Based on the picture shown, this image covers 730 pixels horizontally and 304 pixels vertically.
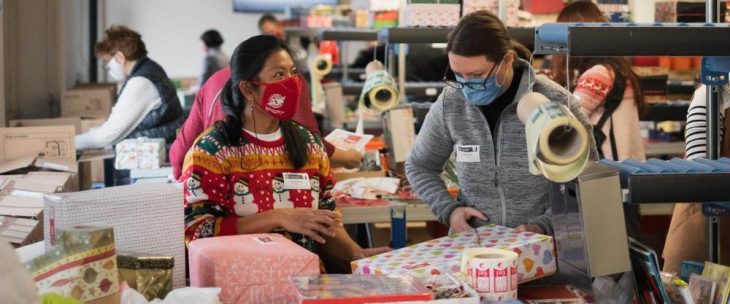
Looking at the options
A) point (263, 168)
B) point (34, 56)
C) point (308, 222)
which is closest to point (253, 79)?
point (263, 168)

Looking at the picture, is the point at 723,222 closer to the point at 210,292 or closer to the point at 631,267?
the point at 631,267

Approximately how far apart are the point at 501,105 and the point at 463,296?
1191mm

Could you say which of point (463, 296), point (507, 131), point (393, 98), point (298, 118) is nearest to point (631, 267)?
point (463, 296)

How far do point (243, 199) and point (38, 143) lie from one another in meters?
2.10

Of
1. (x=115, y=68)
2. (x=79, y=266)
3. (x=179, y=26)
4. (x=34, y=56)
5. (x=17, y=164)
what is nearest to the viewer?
(x=79, y=266)

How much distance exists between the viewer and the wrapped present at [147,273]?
2.51 metres

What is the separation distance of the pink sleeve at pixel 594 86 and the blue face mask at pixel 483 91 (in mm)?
1690

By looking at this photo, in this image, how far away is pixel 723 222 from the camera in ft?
12.6

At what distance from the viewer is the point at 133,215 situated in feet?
8.59

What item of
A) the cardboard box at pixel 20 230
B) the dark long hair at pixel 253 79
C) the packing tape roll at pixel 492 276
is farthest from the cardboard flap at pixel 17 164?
the packing tape roll at pixel 492 276

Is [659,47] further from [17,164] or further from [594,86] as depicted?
[17,164]

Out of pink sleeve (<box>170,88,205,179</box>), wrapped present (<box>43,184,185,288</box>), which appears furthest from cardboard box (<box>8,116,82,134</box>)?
wrapped present (<box>43,184,185,288</box>)

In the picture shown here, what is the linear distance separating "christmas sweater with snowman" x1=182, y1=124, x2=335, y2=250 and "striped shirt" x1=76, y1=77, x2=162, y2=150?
3.52 metres

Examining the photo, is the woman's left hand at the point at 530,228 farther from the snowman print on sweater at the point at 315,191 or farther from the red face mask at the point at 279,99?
the red face mask at the point at 279,99
